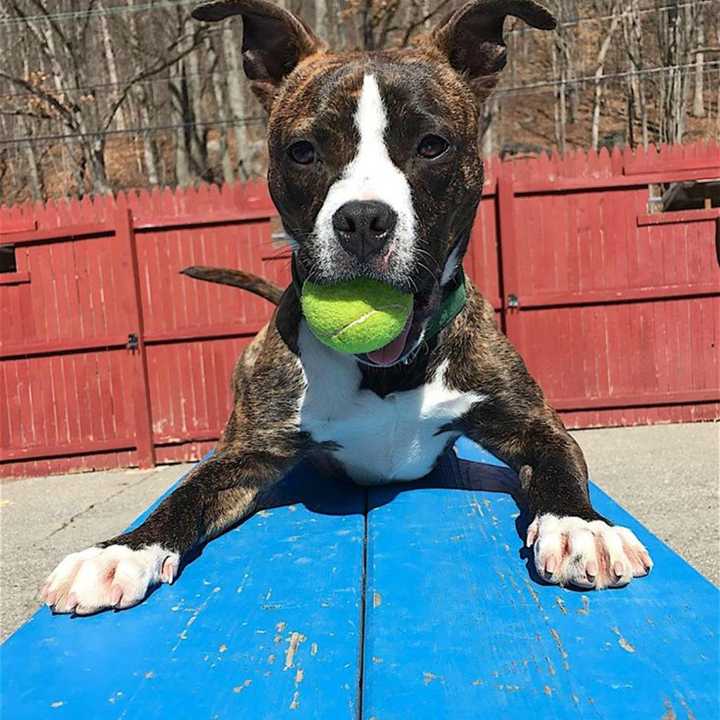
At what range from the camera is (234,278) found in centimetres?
388

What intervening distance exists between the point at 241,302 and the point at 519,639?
6273mm

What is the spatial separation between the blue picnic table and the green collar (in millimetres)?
655

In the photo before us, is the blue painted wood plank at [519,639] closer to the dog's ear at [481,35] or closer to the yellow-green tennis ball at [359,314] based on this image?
the yellow-green tennis ball at [359,314]

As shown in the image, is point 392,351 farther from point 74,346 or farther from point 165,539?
point 74,346

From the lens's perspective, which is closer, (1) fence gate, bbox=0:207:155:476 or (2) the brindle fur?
(2) the brindle fur

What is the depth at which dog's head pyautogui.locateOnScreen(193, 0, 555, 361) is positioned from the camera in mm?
2016

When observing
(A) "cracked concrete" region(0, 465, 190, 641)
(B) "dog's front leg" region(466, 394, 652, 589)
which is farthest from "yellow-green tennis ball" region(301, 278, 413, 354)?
(A) "cracked concrete" region(0, 465, 190, 641)

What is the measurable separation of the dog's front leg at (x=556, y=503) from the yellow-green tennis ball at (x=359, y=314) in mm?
576

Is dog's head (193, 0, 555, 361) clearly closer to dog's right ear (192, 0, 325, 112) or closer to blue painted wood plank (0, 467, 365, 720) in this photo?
dog's right ear (192, 0, 325, 112)

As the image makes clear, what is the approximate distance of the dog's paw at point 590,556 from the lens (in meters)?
1.69

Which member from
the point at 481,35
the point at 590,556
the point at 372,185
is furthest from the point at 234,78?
the point at 590,556

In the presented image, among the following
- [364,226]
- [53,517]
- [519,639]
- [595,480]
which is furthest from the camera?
[53,517]

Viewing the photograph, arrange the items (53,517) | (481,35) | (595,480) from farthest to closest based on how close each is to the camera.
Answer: (53,517) → (595,480) → (481,35)

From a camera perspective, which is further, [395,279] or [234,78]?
[234,78]
